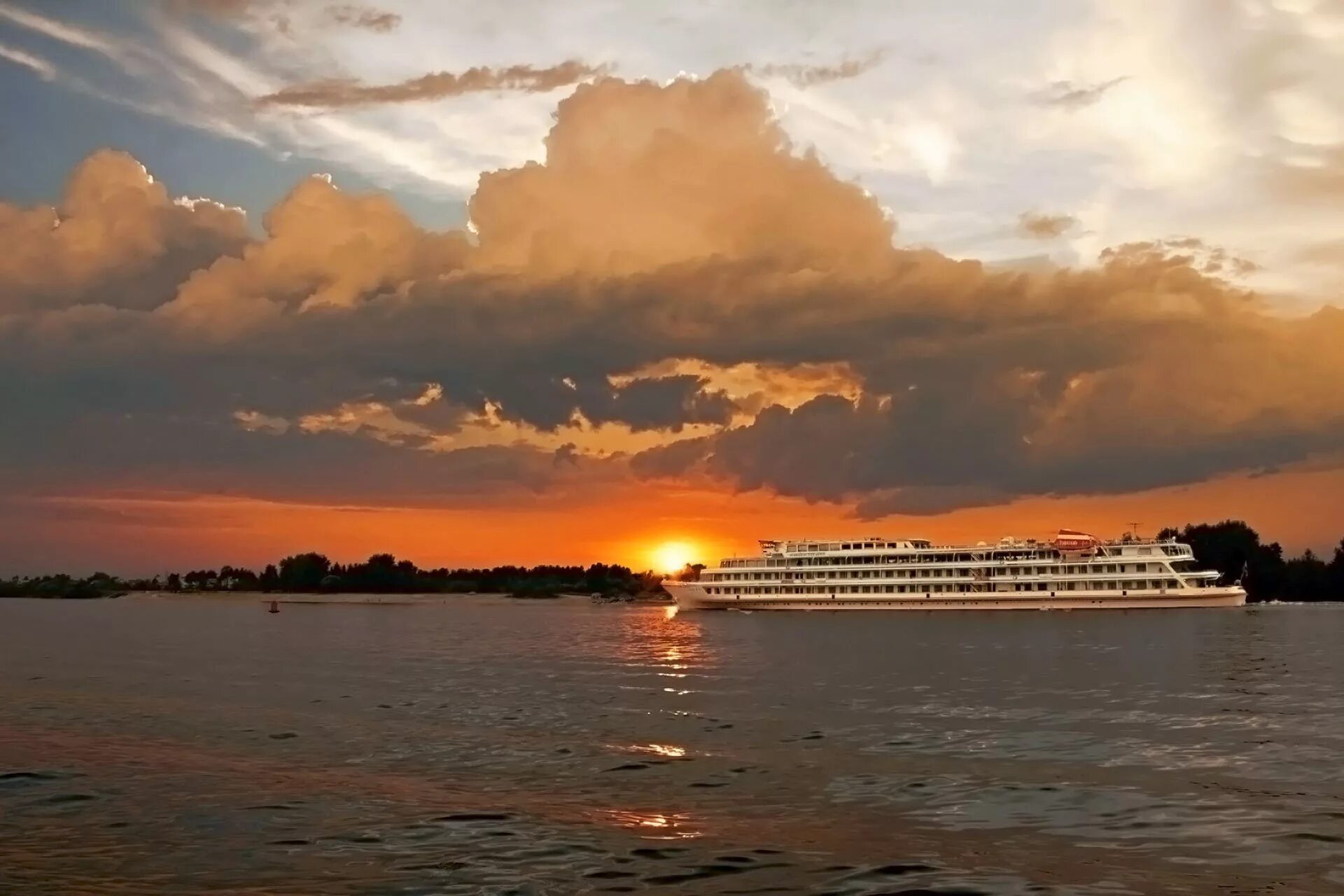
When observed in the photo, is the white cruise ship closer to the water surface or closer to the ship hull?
the ship hull

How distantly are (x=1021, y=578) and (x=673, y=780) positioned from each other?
532ft

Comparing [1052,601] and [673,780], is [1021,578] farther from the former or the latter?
[673,780]

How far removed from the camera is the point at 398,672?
76.9 m

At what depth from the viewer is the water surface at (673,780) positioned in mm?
22859

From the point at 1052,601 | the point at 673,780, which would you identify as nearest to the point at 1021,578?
the point at 1052,601

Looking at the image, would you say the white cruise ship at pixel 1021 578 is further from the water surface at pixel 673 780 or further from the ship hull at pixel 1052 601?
the water surface at pixel 673 780

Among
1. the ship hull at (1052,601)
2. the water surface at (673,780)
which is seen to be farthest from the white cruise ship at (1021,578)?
the water surface at (673,780)

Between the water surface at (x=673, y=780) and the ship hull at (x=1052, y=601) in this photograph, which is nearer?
the water surface at (x=673, y=780)

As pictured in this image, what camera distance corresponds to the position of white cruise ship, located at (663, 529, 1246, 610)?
180 meters

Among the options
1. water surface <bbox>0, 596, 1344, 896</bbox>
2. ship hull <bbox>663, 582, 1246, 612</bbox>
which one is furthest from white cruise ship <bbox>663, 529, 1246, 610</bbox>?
water surface <bbox>0, 596, 1344, 896</bbox>

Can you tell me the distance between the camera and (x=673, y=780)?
33.8 metres

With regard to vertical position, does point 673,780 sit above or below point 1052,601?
above

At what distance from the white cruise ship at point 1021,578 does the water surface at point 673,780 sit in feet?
351

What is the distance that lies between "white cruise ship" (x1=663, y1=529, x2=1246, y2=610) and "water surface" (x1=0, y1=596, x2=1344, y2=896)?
4210 inches
